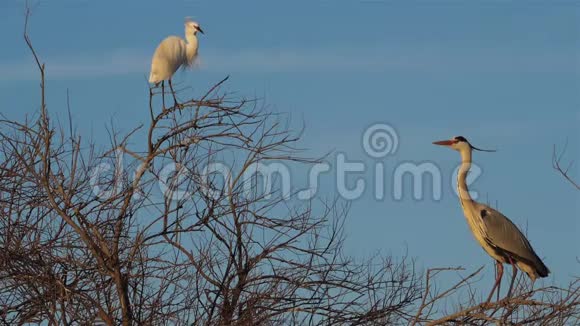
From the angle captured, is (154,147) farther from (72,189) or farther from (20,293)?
(20,293)

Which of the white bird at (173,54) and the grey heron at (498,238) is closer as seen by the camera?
the grey heron at (498,238)

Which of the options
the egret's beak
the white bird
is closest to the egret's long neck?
the white bird

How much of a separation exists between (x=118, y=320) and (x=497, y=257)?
4393mm

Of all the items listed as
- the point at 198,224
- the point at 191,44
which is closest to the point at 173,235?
the point at 198,224

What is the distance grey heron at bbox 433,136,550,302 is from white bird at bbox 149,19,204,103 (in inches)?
161

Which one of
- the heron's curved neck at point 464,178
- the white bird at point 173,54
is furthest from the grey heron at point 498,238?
the white bird at point 173,54

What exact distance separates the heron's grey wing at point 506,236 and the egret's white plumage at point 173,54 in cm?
440

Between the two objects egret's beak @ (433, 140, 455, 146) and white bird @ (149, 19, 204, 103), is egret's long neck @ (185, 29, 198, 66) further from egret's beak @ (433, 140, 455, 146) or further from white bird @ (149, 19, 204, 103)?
egret's beak @ (433, 140, 455, 146)

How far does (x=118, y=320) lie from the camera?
6.70 metres

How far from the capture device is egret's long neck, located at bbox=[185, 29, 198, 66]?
12219 mm

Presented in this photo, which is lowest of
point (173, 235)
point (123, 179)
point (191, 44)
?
point (173, 235)

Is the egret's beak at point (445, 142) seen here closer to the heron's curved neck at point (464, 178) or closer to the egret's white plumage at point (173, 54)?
the heron's curved neck at point (464, 178)

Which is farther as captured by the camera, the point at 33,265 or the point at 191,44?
the point at 191,44

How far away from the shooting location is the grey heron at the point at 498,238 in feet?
29.7
